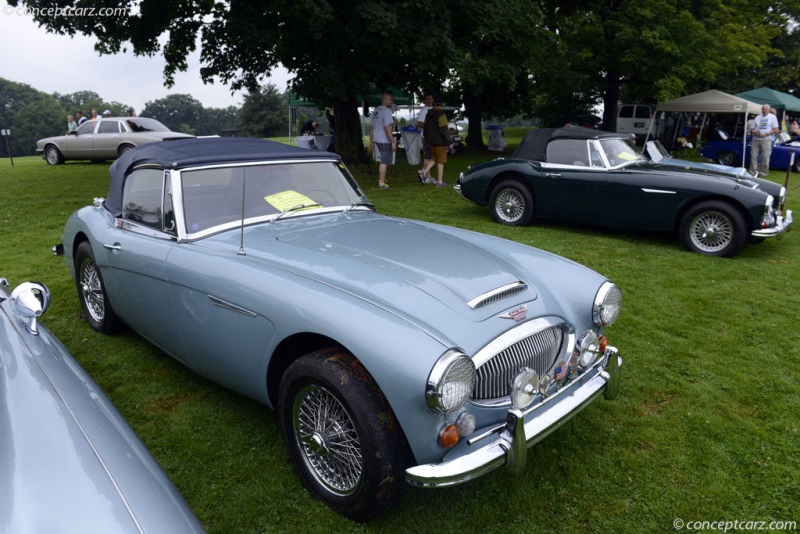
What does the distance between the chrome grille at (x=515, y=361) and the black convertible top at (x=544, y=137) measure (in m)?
5.83

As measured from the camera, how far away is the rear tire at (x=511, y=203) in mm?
8188

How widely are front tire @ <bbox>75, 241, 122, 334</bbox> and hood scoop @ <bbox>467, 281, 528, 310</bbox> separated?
289cm

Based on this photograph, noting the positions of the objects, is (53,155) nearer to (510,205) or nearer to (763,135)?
(510,205)

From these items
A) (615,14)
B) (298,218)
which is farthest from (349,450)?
(615,14)

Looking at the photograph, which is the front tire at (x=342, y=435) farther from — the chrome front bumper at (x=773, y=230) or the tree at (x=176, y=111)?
the tree at (x=176, y=111)

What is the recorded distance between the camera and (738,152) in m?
16.8

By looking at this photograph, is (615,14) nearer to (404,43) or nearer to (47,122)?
(404,43)

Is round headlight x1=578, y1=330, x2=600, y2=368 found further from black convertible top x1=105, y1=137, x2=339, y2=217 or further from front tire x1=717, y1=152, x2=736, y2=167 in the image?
front tire x1=717, y1=152, x2=736, y2=167

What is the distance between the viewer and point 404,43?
1194cm

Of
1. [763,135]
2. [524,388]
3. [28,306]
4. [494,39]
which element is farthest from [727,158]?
[28,306]

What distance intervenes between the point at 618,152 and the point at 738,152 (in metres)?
11.8

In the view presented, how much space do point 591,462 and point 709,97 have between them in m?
20.0

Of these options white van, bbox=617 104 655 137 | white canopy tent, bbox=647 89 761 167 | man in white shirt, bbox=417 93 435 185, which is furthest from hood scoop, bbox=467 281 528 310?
white van, bbox=617 104 655 137

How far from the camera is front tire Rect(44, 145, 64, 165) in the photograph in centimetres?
1755
